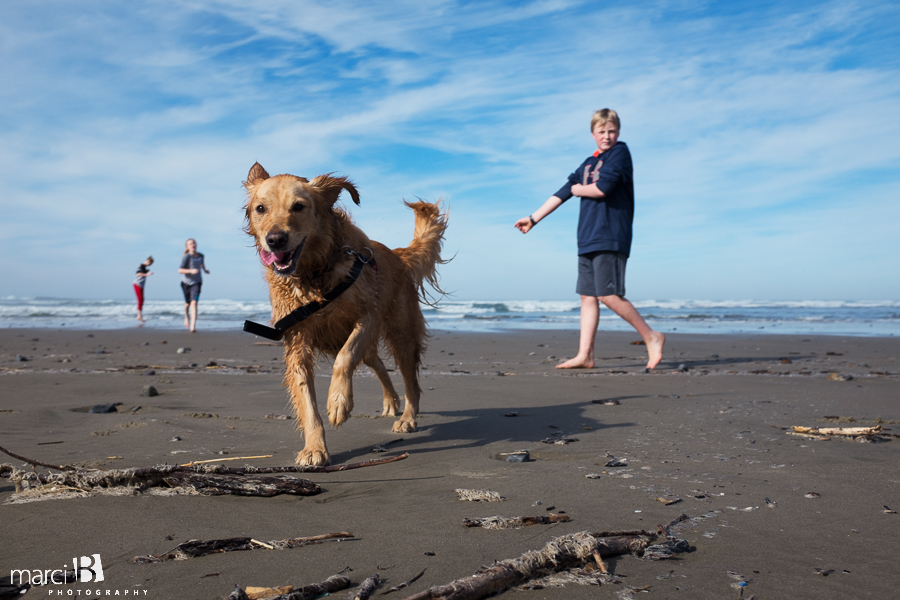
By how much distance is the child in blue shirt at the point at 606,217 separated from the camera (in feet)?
23.2

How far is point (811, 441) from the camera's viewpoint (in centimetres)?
347

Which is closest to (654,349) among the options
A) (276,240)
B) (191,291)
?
(276,240)

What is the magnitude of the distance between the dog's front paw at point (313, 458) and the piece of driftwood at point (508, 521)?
3.91 feet

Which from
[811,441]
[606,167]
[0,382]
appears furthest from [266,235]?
[606,167]

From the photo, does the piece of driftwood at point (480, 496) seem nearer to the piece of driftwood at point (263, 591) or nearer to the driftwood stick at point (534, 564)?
the driftwood stick at point (534, 564)

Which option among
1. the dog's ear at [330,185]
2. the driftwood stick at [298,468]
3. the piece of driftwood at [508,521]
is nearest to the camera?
the piece of driftwood at [508,521]

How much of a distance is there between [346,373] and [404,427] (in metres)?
0.97

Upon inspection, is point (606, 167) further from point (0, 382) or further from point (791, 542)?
point (0, 382)

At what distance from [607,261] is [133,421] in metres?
5.15

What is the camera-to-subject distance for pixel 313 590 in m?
1.55

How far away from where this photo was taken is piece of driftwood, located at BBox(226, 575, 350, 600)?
152cm

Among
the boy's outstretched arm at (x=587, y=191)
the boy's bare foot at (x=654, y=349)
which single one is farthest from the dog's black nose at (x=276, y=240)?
the boy's bare foot at (x=654, y=349)

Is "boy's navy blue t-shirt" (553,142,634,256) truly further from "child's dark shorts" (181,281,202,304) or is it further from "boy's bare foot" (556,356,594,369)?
"child's dark shorts" (181,281,202,304)

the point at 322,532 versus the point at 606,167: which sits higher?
the point at 606,167
